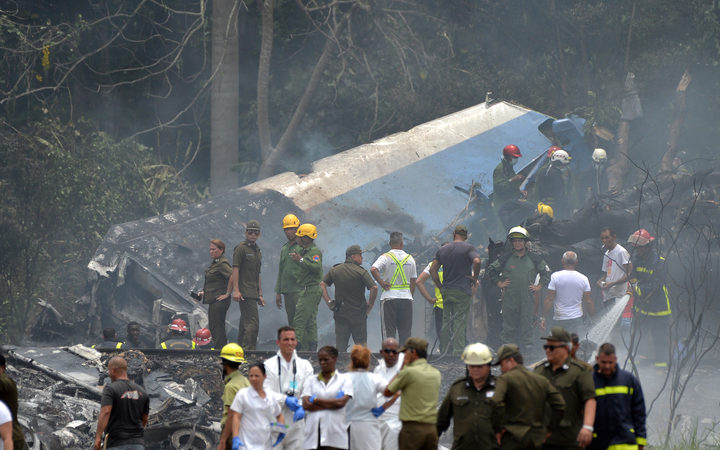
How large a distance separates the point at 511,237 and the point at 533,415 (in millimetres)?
5549

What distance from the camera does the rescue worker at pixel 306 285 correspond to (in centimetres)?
1120

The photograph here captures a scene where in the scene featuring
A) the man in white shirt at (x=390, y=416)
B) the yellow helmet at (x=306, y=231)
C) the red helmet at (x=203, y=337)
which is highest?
the yellow helmet at (x=306, y=231)

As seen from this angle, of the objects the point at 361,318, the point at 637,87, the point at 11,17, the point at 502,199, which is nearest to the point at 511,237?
the point at 361,318

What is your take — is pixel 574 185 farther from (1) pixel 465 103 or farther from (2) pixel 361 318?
(2) pixel 361 318

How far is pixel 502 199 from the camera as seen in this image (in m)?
15.2

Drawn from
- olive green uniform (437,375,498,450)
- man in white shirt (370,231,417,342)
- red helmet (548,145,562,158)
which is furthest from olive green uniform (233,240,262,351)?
red helmet (548,145,562,158)

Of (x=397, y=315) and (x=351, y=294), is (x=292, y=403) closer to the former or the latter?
(x=351, y=294)

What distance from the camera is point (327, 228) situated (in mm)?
15102

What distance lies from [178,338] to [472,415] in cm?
681

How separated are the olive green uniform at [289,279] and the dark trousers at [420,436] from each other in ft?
16.3

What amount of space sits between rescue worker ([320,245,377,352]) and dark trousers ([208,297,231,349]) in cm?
119

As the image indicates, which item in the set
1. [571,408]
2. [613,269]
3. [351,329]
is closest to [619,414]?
[571,408]

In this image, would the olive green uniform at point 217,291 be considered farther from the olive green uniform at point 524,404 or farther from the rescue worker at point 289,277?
the olive green uniform at point 524,404

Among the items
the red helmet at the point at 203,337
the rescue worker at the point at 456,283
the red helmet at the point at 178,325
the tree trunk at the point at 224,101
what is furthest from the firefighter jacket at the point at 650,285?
the tree trunk at the point at 224,101
